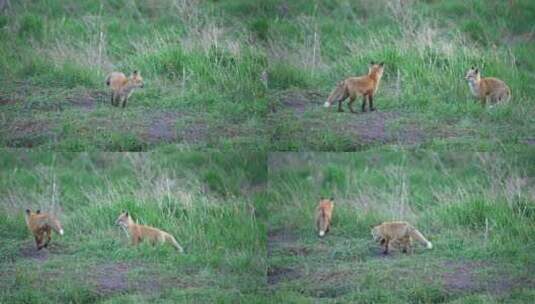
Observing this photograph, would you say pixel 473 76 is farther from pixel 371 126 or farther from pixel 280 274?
pixel 280 274

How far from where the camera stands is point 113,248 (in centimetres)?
923

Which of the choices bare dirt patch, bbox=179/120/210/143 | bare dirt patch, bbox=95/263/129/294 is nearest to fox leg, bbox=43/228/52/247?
bare dirt patch, bbox=95/263/129/294

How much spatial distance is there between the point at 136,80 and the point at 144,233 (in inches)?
49.3

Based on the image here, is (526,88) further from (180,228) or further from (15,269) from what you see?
(15,269)

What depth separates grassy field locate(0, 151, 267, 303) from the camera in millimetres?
8852

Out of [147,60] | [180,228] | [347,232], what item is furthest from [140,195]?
[347,232]

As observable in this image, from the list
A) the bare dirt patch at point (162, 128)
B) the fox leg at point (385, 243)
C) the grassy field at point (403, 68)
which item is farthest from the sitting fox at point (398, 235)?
the bare dirt patch at point (162, 128)

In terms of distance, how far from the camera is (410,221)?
9.54 m

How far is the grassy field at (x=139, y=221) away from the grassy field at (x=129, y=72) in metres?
0.33

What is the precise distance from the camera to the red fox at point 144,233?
30.2 feet

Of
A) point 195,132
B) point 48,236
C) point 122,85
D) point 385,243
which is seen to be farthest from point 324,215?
point 48,236

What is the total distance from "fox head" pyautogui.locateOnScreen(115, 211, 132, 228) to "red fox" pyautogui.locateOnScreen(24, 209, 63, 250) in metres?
0.47

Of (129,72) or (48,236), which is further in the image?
(129,72)

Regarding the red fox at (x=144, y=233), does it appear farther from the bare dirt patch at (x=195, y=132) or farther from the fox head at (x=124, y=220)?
the bare dirt patch at (x=195, y=132)
